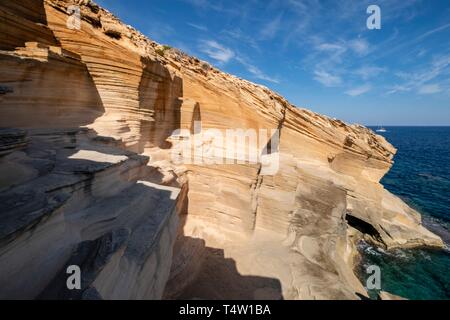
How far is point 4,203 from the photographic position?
11.8ft

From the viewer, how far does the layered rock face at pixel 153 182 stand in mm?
3959

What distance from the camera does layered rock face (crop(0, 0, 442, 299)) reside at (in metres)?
3.96

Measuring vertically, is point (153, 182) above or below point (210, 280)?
above

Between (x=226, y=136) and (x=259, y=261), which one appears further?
(x=226, y=136)

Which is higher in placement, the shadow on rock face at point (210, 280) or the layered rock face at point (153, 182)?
the layered rock face at point (153, 182)

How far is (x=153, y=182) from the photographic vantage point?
27.2 feet

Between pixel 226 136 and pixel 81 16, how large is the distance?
Answer: 8082 millimetres

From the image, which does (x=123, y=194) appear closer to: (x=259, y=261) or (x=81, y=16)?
(x=259, y=261)

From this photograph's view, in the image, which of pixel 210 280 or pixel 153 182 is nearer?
pixel 210 280

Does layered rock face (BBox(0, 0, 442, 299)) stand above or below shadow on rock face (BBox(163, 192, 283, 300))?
above

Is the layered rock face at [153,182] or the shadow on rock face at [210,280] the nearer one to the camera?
the layered rock face at [153,182]

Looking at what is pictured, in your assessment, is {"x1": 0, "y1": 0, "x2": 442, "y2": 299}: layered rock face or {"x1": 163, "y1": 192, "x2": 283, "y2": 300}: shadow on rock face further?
{"x1": 163, "y1": 192, "x2": 283, "y2": 300}: shadow on rock face
